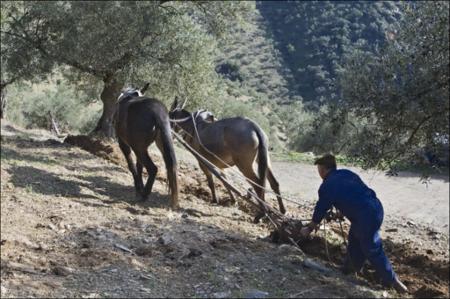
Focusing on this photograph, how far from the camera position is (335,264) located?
7980mm

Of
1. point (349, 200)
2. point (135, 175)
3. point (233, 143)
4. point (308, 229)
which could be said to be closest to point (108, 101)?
point (135, 175)

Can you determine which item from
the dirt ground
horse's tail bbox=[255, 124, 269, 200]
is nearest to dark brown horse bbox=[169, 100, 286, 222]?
horse's tail bbox=[255, 124, 269, 200]

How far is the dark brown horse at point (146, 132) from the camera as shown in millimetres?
9828

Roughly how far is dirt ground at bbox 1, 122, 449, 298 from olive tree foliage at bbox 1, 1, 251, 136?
15.6 ft

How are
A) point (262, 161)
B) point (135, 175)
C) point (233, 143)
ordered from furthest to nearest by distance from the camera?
point (135, 175) → point (233, 143) → point (262, 161)

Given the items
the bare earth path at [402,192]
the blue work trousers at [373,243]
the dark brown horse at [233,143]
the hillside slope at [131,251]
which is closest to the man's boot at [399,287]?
the blue work trousers at [373,243]

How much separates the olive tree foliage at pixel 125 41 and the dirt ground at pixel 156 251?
474cm

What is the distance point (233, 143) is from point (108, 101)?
25.6ft

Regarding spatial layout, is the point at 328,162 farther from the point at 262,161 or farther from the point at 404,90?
the point at 262,161

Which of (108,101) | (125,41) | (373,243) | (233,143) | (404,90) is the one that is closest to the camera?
(404,90)

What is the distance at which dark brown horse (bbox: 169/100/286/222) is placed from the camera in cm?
1030

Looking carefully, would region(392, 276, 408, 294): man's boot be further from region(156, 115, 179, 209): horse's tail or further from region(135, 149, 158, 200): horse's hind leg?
region(135, 149, 158, 200): horse's hind leg

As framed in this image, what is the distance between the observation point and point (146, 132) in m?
10.3

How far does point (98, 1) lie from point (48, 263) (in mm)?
9937
